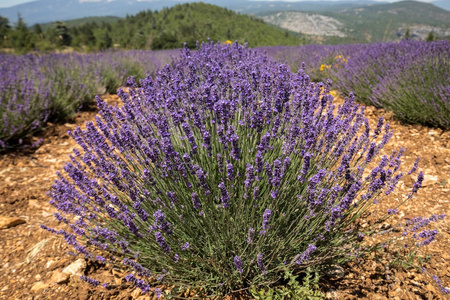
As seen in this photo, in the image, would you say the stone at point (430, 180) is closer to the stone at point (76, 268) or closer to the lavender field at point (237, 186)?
the lavender field at point (237, 186)

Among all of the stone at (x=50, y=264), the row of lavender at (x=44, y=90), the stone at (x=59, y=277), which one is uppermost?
the row of lavender at (x=44, y=90)

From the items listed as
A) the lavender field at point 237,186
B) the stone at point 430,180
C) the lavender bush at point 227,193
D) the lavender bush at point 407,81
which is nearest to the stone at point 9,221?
the lavender field at point 237,186

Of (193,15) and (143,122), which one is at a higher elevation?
A: (193,15)

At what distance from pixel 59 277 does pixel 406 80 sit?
536 centimetres

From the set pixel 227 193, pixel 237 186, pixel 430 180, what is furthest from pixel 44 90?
pixel 430 180

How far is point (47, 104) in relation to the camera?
449 centimetres

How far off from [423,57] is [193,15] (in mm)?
43603

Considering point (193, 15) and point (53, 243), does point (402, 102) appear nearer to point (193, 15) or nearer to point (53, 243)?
point (53, 243)

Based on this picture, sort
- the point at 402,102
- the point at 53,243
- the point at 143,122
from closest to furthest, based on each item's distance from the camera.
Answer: the point at 143,122 < the point at 53,243 < the point at 402,102

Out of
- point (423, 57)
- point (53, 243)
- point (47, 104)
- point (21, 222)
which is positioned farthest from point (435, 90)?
point (47, 104)

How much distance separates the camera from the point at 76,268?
194 cm

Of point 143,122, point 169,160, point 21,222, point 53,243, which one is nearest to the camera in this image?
point 169,160

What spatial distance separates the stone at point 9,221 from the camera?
2.47m

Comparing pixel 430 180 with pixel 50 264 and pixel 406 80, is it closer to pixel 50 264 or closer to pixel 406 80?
pixel 406 80
